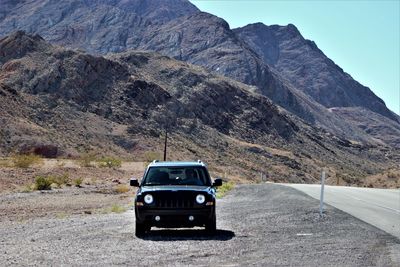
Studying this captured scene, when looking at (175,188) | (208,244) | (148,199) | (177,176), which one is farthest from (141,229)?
(208,244)

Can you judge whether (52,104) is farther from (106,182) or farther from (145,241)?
(145,241)

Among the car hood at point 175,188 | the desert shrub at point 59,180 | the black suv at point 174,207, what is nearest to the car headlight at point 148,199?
the black suv at point 174,207

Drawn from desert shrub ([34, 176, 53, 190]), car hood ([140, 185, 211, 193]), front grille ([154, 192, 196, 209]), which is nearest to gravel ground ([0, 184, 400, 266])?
front grille ([154, 192, 196, 209])

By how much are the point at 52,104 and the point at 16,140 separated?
55.1 ft

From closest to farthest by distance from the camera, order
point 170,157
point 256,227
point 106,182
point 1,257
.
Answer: point 1,257
point 256,227
point 106,182
point 170,157

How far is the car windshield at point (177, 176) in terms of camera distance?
15498mm

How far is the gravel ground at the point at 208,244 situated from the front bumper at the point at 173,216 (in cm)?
32

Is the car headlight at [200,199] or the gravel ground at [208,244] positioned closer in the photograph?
the gravel ground at [208,244]

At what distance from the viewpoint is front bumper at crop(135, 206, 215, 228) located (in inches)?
566

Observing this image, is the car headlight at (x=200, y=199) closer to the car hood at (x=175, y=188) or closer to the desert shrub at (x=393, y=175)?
the car hood at (x=175, y=188)

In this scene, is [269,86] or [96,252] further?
[269,86]

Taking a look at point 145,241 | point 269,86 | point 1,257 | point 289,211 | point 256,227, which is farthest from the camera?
point 269,86

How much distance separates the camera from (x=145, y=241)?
541 inches

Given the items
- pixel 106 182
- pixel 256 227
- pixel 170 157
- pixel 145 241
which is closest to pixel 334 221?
pixel 256 227
